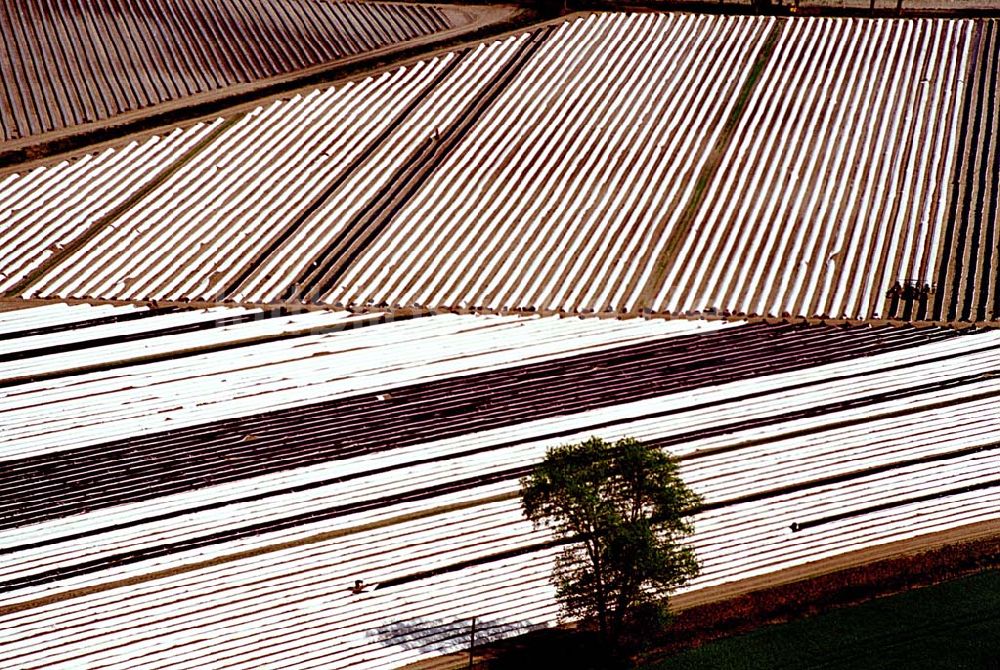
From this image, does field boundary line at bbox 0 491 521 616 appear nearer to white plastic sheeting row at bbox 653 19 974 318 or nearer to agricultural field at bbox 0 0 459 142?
white plastic sheeting row at bbox 653 19 974 318

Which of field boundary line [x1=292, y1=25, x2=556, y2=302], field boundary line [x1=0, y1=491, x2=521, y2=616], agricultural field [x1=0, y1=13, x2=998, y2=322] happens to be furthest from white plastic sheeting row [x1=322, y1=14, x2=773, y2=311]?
field boundary line [x1=0, y1=491, x2=521, y2=616]

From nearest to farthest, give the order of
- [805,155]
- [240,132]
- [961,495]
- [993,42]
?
[961,495] < [805,155] < [240,132] < [993,42]

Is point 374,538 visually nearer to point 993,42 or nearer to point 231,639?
point 231,639

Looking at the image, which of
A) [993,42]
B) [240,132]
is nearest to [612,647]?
[240,132]

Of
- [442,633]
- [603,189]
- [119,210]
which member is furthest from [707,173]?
[442,633]

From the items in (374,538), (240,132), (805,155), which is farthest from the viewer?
(240,132)

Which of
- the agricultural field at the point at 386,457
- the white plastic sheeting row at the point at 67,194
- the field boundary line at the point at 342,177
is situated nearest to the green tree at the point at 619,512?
the agricultural field at the point at 386,457

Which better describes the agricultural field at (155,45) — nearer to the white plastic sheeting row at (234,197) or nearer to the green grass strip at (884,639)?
the white plastic sheeting row at (234,197)
